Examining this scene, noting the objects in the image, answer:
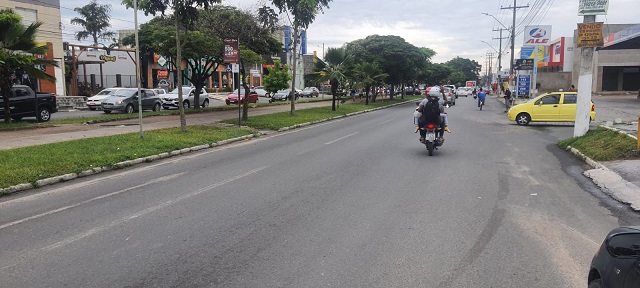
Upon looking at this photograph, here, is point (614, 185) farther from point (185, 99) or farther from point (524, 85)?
point (524, 85)

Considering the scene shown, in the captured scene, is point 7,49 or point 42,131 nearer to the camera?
point 42,131

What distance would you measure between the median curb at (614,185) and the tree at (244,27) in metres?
15.8

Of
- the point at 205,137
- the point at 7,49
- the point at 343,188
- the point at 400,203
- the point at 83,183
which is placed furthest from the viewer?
the point at 7,49

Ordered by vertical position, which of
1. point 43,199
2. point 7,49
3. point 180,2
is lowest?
point 43,199

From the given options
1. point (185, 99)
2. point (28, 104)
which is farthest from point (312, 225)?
point (185, 99)

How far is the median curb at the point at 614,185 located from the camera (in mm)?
7769

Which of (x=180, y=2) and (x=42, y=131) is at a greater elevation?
(x=180, y=2)

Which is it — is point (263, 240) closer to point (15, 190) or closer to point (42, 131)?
point (15, 190)

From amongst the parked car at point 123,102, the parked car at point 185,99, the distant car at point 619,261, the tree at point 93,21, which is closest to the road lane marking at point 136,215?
the distant car at point 619,261

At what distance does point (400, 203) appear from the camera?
23.7ft

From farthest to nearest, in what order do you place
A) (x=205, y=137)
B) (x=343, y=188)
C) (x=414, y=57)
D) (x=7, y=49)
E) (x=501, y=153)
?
1. (x=414, y=57)
2. (x=7, y=49)
3. (x=205, y=137)
4. (x=501, y=153)
5. (x=343, y=188)

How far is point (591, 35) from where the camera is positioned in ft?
46.4

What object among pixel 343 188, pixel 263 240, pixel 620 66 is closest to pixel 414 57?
pixel 620 66

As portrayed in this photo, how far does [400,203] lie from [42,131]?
47.7ft
